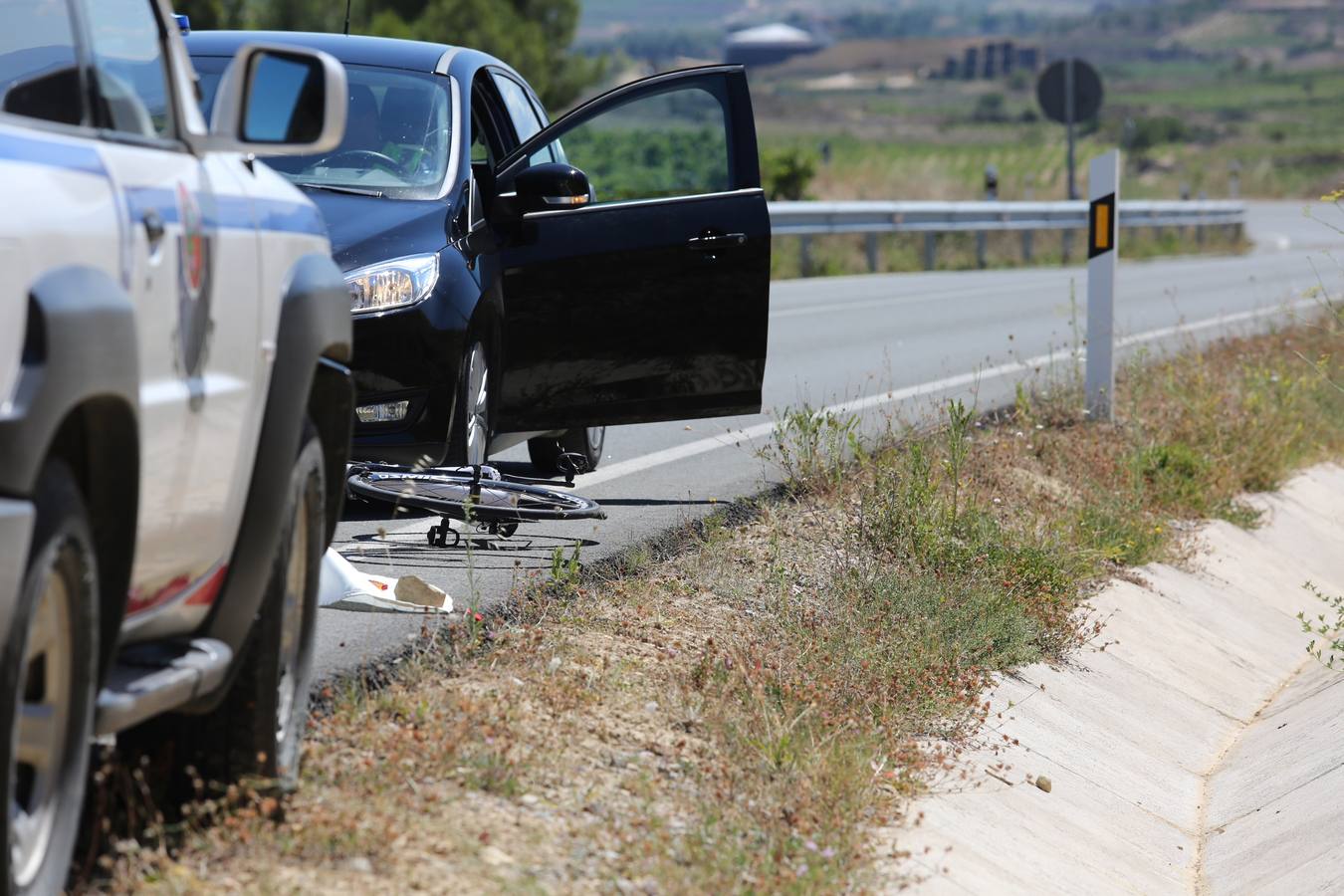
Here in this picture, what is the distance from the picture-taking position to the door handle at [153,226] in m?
3.34

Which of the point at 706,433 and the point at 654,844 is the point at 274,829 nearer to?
the point at 654,844

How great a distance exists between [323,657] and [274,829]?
5.28ft

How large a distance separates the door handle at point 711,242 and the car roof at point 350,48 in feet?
4.34

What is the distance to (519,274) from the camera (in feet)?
24.7

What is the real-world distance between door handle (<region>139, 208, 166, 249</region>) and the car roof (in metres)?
4.69

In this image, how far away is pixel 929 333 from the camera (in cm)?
1623

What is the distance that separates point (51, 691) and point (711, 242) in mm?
4798

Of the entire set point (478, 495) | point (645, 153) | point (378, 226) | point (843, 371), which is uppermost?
point (378, 226)

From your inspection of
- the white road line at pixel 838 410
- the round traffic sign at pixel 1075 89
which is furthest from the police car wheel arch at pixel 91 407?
the round traffic sign at pixel 1075 89

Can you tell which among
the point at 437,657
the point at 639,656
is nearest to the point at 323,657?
the point at 437,657

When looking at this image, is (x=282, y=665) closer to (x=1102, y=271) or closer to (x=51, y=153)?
(x=51, y=153)

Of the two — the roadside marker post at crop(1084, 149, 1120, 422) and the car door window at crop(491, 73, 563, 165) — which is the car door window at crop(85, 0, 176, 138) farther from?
the roadside marker post at crop(1084, 149, 1120, 422)

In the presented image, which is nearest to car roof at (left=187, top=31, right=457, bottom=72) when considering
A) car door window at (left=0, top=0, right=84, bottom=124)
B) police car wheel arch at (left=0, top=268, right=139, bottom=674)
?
car door window at (left=0, top=0, right=84, bottom=124)

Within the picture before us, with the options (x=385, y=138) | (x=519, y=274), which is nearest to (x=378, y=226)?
(x=519, y=274)
